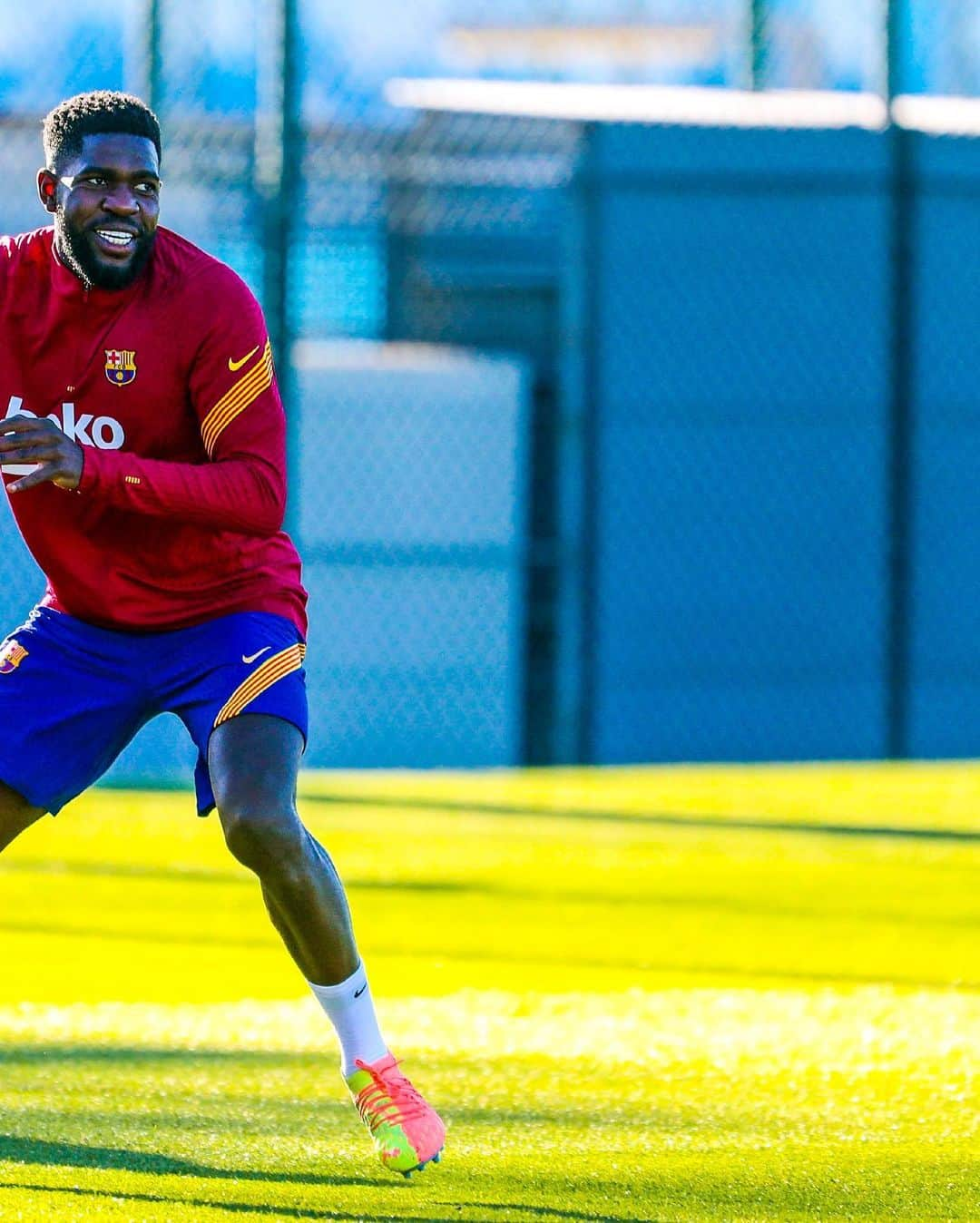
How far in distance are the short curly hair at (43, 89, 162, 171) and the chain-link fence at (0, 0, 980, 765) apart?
23.3ft

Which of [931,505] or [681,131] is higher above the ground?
[681,131]

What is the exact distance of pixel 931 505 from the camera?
42.2 feet

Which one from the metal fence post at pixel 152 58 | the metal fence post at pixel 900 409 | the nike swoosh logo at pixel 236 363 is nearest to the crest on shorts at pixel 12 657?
the nike swoosh logo at pixel 236 363

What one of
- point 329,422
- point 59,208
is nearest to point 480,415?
point 329,422

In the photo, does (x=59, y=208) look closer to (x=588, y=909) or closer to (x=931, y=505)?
(x=588, y=909)

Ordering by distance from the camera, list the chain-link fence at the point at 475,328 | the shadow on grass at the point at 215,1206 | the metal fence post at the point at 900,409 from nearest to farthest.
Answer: the shadow on grass at the point at 215,1206 < the chain-link fence at the point at 475,328 < the metal fence post at the point at 900,409

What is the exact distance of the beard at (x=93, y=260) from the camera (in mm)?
4008

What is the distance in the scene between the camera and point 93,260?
4.01 meters

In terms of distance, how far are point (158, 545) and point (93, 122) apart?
2.49 feet

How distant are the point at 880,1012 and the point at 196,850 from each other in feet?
11.0

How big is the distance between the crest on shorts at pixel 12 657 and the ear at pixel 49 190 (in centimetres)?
81

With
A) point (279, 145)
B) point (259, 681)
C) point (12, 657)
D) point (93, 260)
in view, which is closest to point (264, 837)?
point (259, 681)

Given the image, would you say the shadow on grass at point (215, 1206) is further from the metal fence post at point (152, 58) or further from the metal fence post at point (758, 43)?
the metal fence post at point (758, 43)

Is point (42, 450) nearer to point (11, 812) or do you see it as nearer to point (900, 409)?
point (11, 812)
